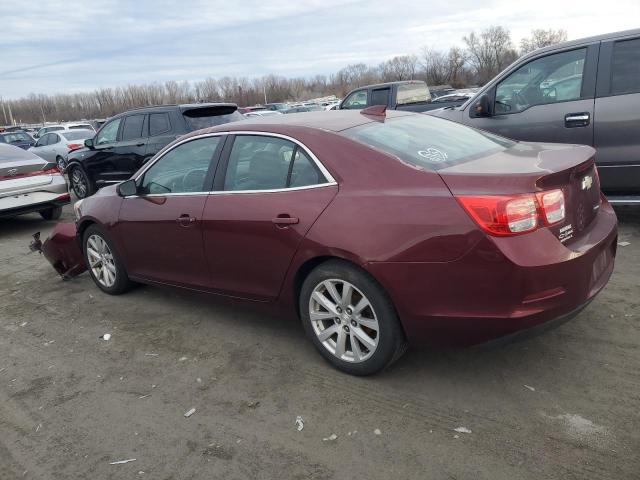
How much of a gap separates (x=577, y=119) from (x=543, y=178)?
131 inches

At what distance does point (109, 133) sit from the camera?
10633mm

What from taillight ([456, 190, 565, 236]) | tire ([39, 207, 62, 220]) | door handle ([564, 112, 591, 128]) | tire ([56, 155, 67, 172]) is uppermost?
door handle ([564, 112, 591, 128])

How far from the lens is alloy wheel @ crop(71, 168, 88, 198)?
11.4 m

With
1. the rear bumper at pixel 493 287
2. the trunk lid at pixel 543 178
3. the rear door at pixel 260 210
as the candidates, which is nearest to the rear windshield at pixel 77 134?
the rear door at pixel 260 210

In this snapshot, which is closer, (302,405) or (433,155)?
(302,405)

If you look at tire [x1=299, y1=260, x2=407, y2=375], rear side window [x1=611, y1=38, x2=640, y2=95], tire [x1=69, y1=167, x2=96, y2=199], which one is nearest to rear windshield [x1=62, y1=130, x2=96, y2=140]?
tire [x1=69, y1=167, x2=96, y2=199]

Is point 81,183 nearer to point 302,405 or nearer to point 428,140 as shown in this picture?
point 428,140

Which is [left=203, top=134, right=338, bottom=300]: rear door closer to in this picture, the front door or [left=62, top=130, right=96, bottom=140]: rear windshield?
the front door

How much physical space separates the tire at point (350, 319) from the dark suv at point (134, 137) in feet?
21.1

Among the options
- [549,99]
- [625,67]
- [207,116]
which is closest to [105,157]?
[207,116]

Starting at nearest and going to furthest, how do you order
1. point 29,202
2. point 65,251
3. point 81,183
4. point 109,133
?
point 65,251, point 29,202, point 109,133, point 81,183

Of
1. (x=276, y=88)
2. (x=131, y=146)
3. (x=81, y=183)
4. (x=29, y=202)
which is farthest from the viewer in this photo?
(x=276, y=88)

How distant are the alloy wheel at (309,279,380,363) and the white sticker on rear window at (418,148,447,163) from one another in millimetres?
879

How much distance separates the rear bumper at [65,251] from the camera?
18.4ft
